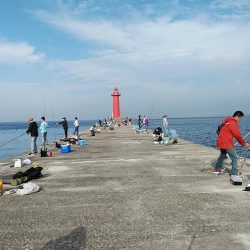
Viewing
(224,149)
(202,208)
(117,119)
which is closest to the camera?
(202,208)

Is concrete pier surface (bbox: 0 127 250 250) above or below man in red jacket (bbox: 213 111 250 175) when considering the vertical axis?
below

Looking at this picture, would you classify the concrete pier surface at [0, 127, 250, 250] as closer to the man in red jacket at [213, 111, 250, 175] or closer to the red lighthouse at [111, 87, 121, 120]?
the man in red jacket at [213, 111, 250, 175]

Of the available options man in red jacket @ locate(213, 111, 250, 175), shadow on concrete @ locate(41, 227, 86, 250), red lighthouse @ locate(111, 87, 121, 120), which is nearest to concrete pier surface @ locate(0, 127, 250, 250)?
shadow on concrete @ locate(41, 227, 86, 250)

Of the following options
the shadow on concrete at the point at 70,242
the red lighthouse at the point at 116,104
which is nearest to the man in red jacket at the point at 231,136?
the shadow on concrete at the point at 70,242

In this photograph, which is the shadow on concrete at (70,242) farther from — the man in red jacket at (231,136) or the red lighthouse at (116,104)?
the red lighthouse at (116,104)

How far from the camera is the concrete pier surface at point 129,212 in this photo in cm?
579

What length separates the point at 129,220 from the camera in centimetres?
682

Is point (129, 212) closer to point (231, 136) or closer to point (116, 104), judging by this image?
point (231, 136)

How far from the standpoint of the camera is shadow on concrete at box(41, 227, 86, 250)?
18.3 feet

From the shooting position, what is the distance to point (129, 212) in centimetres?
→ 734

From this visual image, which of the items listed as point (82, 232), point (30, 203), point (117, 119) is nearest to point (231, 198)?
point (82, 232)

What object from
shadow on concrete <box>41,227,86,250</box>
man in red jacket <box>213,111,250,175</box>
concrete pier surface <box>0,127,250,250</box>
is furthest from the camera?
man in red jacket <box>213,111,250,175</box>

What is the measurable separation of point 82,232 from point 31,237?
2.63 feet

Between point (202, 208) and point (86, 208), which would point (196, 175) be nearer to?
point (202, 208)
